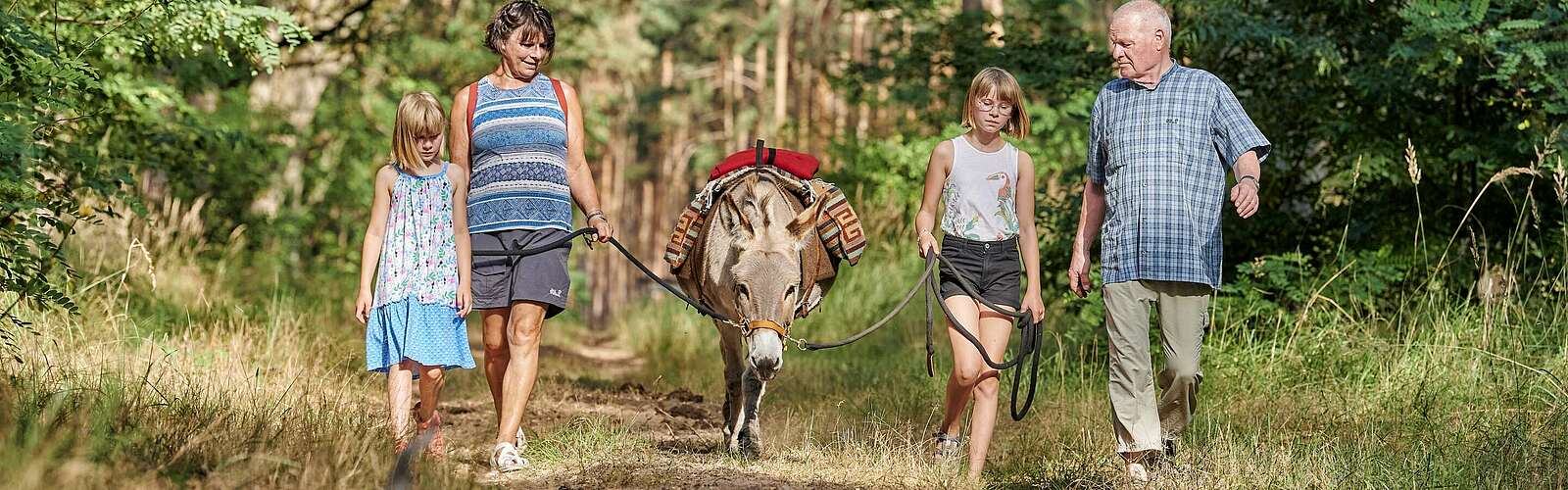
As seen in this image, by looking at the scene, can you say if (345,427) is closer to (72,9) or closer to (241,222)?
(72,9)

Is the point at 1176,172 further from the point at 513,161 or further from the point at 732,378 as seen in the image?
the point at 513,161

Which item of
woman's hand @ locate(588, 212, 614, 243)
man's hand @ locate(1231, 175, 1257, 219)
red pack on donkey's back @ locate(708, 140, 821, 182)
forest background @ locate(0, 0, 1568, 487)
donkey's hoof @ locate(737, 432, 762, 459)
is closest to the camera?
man's hand @ locate(1231, 175, 1257, 219)

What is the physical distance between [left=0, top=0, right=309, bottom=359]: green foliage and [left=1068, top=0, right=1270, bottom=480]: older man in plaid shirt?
3949 millimetres

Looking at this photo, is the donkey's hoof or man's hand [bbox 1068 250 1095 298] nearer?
man's hand [bbox 1068 250 1095 298]

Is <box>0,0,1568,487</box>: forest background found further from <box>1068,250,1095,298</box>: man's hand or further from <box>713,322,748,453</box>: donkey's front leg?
<box>1068,250,1095,298</box>: man's hand

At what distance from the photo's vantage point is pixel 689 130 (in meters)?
44.7

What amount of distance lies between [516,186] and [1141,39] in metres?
2.58

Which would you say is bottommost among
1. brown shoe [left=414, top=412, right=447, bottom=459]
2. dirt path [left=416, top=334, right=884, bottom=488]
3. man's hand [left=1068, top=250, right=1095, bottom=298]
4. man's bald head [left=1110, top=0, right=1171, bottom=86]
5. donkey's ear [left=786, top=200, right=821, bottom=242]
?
dirt path [left=416, top=334, right=884, bottom=488]

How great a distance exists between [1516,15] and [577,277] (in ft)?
64.7

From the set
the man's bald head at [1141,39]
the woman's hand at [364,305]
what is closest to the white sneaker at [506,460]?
the woman's hand at [364,305]

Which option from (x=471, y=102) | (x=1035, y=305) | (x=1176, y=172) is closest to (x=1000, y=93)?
(x=1176, y=172)

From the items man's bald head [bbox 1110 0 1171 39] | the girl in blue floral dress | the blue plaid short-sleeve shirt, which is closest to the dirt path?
the girl in blue floral dress

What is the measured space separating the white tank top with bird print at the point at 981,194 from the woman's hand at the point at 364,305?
2391 mm

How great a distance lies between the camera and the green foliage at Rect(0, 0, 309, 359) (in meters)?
5.04
